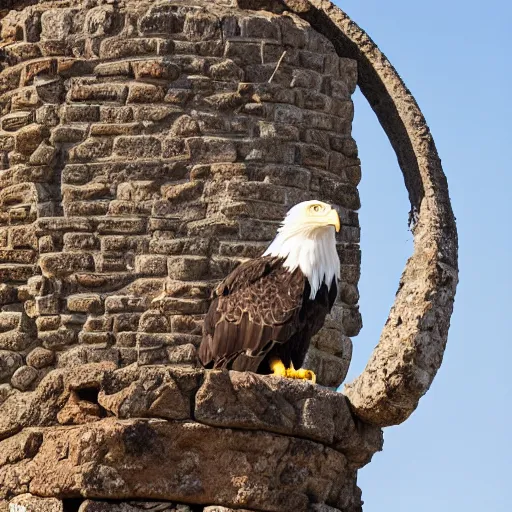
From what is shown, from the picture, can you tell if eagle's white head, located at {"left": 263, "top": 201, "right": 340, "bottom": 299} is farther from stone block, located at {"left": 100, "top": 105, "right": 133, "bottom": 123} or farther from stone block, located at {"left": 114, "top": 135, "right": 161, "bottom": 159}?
stone block, located at {"left": 100, "top": 105, "right": 133, "bottom": 123}

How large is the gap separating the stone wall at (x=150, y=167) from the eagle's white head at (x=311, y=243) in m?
1.13

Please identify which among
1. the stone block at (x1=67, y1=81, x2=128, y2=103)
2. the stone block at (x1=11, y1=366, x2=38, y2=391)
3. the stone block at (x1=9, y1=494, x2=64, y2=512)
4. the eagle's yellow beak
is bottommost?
the stone block at (x1=9, y1=494, x2=64, y2=512)

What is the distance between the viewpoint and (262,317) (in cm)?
1111

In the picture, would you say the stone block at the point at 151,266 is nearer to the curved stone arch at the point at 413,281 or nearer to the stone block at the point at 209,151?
the stone block at the point at 209,151

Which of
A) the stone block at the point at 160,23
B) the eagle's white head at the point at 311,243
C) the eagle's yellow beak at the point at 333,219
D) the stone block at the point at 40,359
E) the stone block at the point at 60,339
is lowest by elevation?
the stone block at the point at 40,359

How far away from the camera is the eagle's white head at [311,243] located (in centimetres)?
1121

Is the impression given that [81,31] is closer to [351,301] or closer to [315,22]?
[315,22]

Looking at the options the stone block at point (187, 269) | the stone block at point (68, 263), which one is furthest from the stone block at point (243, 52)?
the stone block at point (68, 263)

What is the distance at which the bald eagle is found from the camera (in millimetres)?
11070

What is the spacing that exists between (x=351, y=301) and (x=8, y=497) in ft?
11.8

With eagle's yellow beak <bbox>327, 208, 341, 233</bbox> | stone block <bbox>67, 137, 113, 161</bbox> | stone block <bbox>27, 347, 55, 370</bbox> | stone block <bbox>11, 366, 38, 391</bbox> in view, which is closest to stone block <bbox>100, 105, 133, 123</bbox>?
stone block <bbox>67, 137, 113, 161</bbox>

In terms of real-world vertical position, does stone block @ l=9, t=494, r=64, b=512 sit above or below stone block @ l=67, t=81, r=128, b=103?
below

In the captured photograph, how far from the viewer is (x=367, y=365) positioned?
35.1 ft

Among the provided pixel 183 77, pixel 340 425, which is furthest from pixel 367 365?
pixel 183 77
